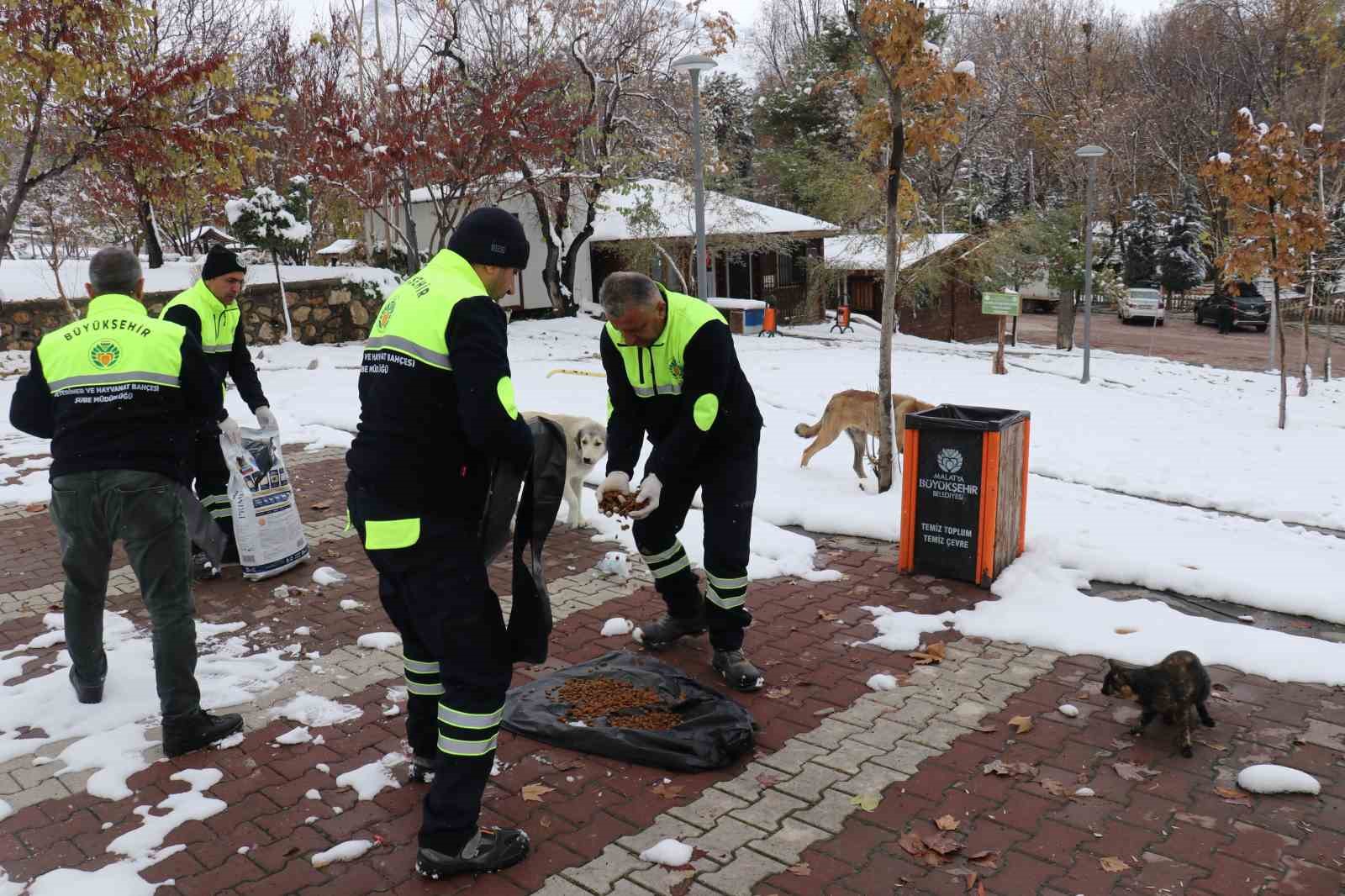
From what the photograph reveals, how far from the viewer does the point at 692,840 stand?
3457mm

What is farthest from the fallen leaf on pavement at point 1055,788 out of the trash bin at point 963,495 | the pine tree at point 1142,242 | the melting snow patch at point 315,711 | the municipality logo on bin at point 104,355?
the pine tree at point 1142,242

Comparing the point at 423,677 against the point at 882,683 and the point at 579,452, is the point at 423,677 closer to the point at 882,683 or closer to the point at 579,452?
the point at 882,683

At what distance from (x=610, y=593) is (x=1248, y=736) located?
3.36 m

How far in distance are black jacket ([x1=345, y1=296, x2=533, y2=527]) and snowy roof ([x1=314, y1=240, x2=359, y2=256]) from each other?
2490cm

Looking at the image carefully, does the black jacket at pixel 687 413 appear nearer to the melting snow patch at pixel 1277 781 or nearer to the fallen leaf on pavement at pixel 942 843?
the fallen leaf on pavement at pixel 942 843

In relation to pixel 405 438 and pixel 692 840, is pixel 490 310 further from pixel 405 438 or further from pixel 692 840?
pixel 692 840

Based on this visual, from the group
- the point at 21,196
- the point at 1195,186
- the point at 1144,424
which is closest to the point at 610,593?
the point at 1144,424

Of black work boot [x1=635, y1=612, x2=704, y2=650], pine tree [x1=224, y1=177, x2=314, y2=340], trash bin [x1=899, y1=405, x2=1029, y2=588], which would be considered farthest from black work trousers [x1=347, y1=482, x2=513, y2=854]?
pine tree [x1=224, y1=177, x2=314, y2=340]

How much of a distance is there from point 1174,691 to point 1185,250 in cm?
4285

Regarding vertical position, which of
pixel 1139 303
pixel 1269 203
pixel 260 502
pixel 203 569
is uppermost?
pixel 1269 203

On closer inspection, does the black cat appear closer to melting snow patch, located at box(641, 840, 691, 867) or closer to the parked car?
melting snow patch, located at box(641, 840, 691, 867)

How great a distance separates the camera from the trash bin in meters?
5.96

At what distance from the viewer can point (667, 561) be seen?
5.03 metres

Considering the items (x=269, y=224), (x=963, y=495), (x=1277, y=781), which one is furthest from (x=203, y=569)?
(x=269, y=224)
